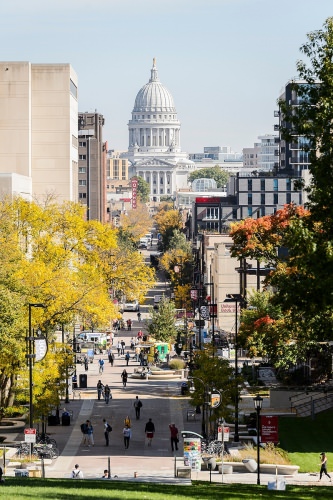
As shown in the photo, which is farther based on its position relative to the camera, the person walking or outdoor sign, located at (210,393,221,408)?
the person walking

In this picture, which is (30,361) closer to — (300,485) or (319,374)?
(300,485)

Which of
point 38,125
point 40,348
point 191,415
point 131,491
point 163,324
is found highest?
point 38,125

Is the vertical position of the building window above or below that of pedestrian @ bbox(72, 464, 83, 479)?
above

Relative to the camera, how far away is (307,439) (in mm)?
59656

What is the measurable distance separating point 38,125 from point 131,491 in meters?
94.9

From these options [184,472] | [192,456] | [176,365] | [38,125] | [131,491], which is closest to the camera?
[131,491]

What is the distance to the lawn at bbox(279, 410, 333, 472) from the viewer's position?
179ft

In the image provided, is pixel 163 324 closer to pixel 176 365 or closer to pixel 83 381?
pixel 176 365

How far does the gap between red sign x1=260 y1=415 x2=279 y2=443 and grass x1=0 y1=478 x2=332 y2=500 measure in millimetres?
10333

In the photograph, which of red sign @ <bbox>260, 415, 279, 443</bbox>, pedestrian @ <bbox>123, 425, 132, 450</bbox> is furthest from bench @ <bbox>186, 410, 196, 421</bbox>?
red sign @ <bbox>260, 415, 279, 443</bbox>

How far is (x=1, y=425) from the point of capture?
219 feet

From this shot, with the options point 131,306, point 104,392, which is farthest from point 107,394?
point 131,306

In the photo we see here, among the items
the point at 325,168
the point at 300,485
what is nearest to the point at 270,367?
the point at 300,485

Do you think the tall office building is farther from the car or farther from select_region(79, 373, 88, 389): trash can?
select_region(79, 373, 88, 389): trash can
